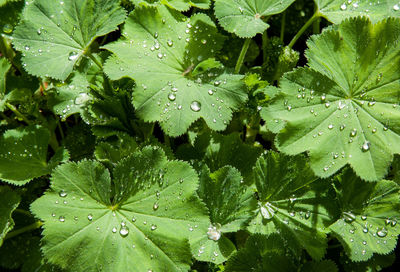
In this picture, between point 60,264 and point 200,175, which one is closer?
point 60,264

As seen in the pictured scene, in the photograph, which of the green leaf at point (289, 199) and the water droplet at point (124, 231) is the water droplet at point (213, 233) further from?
the water droplet at point (124, 231)

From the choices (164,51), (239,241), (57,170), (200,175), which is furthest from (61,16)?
(239,241)

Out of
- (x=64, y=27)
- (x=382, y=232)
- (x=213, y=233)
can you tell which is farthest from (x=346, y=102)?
(x=64, y=27)

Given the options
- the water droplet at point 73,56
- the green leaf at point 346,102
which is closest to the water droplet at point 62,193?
the water droplet at point 73,56

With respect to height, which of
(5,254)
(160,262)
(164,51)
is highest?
(164,51)

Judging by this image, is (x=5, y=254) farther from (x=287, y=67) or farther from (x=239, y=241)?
(x=287, y=67)

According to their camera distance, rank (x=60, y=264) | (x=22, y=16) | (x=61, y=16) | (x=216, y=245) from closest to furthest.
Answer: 1. (x=60, y=264)
2. (x=216, y=245)
3. (x=61, y=16)
4. (x=22, y=16)

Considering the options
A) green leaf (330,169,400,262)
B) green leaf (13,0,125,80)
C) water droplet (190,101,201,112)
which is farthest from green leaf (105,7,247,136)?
green leaf (330,169,400,262)
